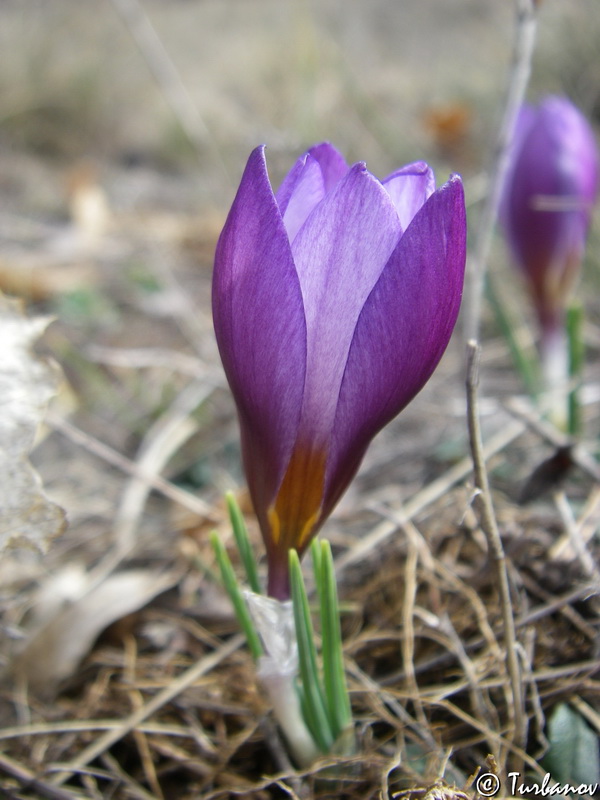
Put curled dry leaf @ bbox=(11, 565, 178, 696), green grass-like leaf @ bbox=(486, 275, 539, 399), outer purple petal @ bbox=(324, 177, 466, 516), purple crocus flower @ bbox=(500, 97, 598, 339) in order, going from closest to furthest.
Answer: outer purple petal @ bbox=(324, 177, 466, 516)
curled dry leaf @ bbox=(11, 565, 178, 696)
purple crocus flower @ bbox=(500, 97, 598, 339)
green grass-like leaf @ bbox=(486, 275, 539, 399)

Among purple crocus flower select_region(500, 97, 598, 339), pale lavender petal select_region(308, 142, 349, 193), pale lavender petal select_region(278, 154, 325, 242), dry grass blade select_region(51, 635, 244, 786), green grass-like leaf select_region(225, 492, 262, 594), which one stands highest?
purple crocus flower select_region(500, 97, 598, 339)

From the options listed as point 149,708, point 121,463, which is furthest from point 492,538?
point 121,463

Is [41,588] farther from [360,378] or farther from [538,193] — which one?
[538,193]

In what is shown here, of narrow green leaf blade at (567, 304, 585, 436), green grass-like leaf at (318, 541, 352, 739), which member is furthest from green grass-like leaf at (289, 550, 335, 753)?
narrow green leaf blade at (567, 304, 585, 436)

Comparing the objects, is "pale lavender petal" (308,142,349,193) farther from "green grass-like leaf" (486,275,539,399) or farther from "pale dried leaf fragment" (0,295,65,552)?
"green grass-like leaf" (486,275,539,399)

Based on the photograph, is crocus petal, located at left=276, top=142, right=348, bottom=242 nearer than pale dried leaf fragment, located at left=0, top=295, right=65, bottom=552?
Yes

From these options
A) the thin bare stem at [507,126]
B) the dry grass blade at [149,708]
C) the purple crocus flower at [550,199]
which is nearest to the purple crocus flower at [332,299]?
the thin bare stem at [507,126]

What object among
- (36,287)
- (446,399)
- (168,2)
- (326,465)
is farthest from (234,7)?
(326,465)
